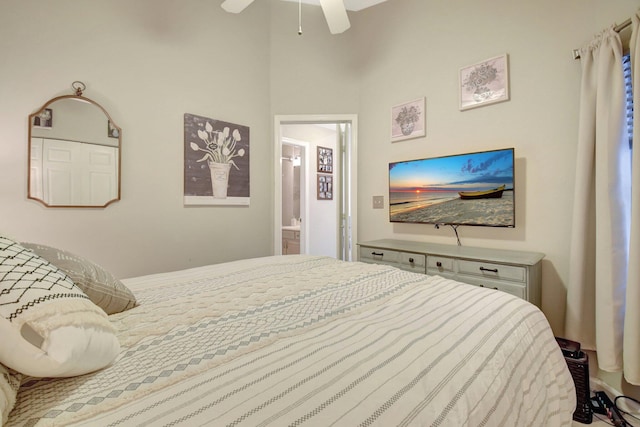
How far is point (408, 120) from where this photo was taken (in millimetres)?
2805

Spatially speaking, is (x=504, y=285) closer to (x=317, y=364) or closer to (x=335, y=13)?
(x=317, y=364)

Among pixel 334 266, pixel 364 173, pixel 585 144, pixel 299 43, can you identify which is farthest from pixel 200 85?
pixel 585 144

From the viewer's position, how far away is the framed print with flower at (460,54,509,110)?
2.22 metres

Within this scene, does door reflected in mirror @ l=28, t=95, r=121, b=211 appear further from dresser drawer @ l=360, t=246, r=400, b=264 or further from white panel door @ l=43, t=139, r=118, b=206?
dresser drawer @ l=360, t=246, r=400, b=264

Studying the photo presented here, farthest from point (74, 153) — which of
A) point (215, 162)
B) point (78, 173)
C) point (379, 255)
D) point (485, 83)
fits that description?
point (485, 83)

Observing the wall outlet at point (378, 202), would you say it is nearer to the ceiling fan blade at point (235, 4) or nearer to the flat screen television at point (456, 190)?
the flat screen television at point (456, 190)

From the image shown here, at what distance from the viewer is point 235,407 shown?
503mm

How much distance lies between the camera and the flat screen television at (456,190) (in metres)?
2.16

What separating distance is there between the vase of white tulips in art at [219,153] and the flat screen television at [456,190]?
62.7 inches

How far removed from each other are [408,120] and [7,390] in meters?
2.96

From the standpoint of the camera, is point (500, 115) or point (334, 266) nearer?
point (334, 266)

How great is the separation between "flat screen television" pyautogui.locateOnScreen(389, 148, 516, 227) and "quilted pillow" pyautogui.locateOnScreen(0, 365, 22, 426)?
2.52 m

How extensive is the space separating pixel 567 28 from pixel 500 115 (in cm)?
63

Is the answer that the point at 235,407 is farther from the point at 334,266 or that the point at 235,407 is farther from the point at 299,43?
the point at 299,43
